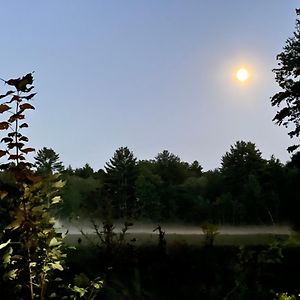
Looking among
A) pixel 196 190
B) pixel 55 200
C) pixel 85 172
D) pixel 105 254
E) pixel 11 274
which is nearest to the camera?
pixel 11 274

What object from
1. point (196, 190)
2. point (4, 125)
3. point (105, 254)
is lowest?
point (105, 254)

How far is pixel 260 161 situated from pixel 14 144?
132 ft

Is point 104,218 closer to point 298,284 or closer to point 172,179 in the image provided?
point 298,284

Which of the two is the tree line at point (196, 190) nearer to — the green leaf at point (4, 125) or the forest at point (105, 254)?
the forest at point (105, 254)

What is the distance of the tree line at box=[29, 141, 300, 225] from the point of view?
13.1 m

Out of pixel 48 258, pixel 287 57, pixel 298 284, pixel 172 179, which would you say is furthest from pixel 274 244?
pixel 172 179

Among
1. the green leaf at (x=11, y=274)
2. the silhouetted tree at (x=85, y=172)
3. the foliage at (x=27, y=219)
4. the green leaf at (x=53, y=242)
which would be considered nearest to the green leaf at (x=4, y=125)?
the foliage at (x=27, y=219)

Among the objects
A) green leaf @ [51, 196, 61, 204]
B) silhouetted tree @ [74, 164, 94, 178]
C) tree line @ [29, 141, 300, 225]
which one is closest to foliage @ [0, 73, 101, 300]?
green leaf @ [51, 196, 61, 204]

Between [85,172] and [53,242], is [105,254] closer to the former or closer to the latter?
[53,242]

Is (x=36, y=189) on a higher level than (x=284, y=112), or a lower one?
lower

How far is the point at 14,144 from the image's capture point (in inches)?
112

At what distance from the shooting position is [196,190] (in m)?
37.8

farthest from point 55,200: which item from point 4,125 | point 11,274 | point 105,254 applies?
point 105,254

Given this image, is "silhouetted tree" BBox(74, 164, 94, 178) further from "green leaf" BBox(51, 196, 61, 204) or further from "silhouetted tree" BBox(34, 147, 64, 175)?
"green leaf" BBox(51, 196, 61, 204)
